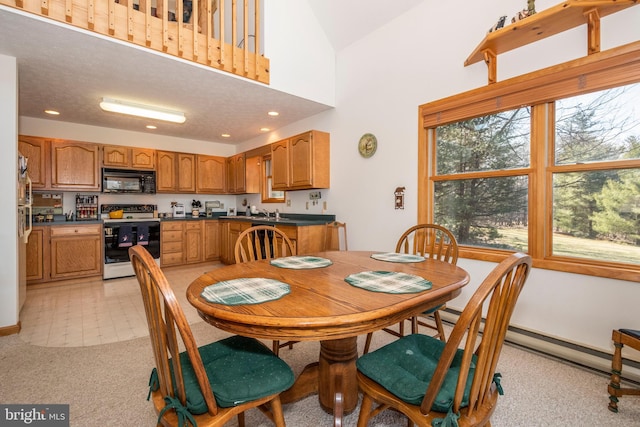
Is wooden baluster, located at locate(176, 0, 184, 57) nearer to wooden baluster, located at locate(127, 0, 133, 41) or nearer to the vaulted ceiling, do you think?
the vaulted ceiling

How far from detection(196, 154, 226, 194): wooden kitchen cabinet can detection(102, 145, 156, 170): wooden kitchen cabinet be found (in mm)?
790

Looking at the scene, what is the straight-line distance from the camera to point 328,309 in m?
1.00

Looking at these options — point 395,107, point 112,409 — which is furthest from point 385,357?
point 395,107

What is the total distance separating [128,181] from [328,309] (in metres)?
5.11

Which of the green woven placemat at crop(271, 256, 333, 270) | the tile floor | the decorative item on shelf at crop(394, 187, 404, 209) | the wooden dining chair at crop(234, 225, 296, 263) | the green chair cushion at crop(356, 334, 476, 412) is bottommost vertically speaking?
the tile floor

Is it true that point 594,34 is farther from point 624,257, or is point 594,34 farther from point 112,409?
point 112,409

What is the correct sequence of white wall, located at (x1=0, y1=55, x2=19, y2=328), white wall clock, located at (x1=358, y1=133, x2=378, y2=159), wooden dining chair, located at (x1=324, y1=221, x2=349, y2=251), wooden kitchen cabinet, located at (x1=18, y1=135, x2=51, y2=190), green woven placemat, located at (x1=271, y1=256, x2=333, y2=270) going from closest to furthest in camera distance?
1. green woven placemat, located at (x1=271, y1=256, x2=333, y2=270)
2. white wall, located at (x1=0, y1=55, x2=19, y2=328)
3. white wall clock, located at (x1=358, y1=133, x2=378, y2=159)
4. wooden dining chair, located at (x1=324, y1=221, x2=349, y2=251)
5. wooden kitchen cabinet, located at (x1=18, y1=135, x2=51, y2=190)

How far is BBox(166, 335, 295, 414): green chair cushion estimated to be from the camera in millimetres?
966

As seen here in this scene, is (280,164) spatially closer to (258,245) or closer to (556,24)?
(258,245)

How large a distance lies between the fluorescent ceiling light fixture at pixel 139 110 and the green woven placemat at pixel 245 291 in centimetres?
329

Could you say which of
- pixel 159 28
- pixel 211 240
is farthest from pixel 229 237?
pixel 159 28

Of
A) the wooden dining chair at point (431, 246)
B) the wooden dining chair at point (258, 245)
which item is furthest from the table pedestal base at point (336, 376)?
the wooden dining chair at point (258, 245)

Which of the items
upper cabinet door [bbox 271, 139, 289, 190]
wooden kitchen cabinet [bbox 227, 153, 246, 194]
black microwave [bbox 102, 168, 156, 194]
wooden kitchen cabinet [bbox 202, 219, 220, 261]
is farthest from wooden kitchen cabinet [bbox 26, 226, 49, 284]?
upper cabinet door [bbox 271, 139, 289, 190]

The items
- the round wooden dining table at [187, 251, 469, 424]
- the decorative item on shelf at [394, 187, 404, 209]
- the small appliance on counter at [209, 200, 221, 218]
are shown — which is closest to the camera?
the round wooden dining table at [187, 251, 469, 424]
